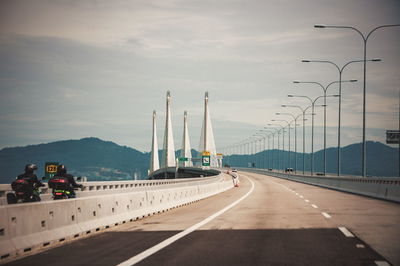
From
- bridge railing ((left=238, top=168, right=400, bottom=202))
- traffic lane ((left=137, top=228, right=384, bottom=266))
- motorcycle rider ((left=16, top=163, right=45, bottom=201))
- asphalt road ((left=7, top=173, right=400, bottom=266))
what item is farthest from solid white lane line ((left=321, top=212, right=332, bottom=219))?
motorcycle rider ((left=16, top=163, right=45, bottom=201))

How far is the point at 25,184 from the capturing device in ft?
47.0

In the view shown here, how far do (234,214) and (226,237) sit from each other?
23.3 ft

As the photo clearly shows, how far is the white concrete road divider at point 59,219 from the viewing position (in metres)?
10.4

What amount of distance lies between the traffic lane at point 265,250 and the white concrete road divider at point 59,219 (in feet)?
8.22

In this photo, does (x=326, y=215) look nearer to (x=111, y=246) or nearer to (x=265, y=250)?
(x=265, y=250)

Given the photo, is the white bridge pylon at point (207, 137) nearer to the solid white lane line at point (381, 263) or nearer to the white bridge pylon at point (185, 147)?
the white bridge pylon at point (185, 147)

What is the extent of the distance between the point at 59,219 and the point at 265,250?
4585mm

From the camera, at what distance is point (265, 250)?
1085cm

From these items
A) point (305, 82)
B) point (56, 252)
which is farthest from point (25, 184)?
point (305, 82)

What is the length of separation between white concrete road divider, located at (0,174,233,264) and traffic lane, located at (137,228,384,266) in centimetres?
250

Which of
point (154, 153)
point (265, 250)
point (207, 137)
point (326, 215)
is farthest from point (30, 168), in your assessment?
point (154, 153)

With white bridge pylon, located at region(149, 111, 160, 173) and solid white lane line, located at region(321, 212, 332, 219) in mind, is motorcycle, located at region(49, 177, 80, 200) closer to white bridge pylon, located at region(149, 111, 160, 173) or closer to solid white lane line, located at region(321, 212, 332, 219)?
solid white lane line, located at region(321, 212, 332, 219)

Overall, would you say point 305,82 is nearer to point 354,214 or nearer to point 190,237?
point 354,214

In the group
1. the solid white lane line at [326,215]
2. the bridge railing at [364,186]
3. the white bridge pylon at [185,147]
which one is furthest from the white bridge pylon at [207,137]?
the solid white lane line at [326,215]
